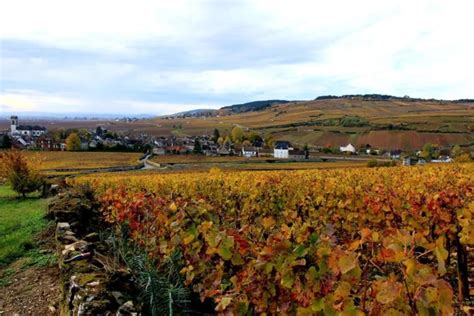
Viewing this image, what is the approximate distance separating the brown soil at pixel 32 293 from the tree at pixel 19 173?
755 inches

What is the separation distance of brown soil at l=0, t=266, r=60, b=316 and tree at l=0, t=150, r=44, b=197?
62.9ft

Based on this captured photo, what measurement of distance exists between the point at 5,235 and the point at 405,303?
37.0ft

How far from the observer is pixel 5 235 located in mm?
10992

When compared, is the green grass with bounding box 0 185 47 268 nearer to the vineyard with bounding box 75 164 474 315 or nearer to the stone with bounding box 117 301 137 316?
the vineyard with bounding box 75 164 474 315

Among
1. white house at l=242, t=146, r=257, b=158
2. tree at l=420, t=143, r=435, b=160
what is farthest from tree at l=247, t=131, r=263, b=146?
tree at l=420, t=143, r=435, b=160

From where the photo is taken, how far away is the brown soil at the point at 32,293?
5.75m

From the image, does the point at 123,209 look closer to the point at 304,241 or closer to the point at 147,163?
the point at 304,241

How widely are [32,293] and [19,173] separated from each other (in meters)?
20.7

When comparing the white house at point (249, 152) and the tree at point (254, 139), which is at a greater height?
the tree at point (254, 139)

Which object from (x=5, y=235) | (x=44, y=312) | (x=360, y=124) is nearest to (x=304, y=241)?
(x=44, y=312)

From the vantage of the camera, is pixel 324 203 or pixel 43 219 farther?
pixel 43 219

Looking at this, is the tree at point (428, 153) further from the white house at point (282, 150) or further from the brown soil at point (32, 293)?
the brown soil at point (32, 293)

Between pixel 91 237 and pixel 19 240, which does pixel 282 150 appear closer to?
pixel 19 240

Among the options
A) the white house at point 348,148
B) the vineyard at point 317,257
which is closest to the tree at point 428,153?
the white house at point 348,148
